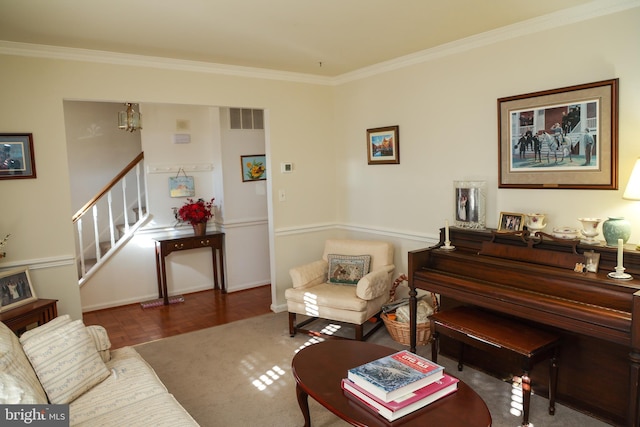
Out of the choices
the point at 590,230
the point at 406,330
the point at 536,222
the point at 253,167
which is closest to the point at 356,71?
the point at 253,167

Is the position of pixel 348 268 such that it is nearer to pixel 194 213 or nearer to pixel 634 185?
pixel 194 213

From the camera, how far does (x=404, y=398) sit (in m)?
1.93

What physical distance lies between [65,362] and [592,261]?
2.87 m

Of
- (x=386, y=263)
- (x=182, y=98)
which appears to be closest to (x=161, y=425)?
(x=386, y=263)

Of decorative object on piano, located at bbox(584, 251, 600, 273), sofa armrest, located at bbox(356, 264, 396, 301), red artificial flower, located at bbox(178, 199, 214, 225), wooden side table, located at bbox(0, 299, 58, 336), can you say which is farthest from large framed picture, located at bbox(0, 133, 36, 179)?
decorative object on piano, located at bbox(584, 251, 600, 273)

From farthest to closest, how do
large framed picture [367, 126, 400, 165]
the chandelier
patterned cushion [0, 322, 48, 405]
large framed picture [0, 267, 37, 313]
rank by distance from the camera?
the chandelier → large framed picture [367, 126, 400, 165] → large framed picture [0, 267, 37, 313] → patterned cushion [0, 322, 48, 405]

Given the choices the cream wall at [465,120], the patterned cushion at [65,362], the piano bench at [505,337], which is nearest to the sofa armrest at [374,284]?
the cream wall at [465,120]

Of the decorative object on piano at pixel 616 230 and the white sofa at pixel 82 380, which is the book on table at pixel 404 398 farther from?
the decorative object on piano at pixel 616 230

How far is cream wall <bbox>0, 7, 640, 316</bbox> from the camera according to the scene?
9.29 feet

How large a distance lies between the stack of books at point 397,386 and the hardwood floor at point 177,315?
2540 mm

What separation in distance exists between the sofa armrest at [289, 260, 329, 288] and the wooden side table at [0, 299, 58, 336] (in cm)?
187

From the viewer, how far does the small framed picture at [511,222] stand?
303 centimetres

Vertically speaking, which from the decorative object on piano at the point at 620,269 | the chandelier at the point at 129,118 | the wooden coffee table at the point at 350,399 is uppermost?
the chandelier at the point at 129,118

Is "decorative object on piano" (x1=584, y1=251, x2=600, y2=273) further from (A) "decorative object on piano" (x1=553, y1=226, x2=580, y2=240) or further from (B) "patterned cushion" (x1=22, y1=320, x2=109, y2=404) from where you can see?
(B) "patterned cushion" (x1=22, y1=320, x2=109, y2=404)
